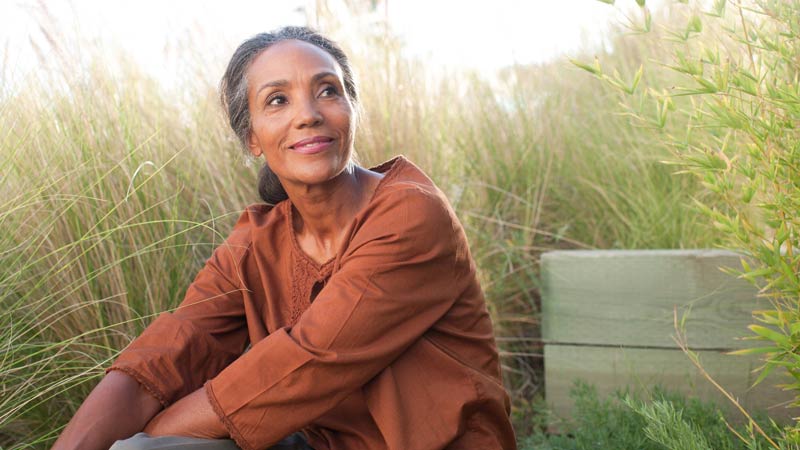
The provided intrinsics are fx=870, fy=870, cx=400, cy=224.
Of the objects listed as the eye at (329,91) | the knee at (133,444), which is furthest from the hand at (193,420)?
the eye at (329,91)

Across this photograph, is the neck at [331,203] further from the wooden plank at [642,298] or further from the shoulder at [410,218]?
the wooden plank at [642,298]

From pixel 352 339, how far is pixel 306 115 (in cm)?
60

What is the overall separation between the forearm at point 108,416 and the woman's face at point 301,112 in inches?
26.5

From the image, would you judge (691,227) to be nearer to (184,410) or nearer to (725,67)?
(725,67)

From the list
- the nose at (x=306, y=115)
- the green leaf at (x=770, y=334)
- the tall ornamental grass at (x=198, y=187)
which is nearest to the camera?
the green leaf at (x=770, y=334)

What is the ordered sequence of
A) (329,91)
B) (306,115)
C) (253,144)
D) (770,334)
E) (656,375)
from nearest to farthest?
(770,334)
(306,115)
(329,91)
(253,144)
(656,375)

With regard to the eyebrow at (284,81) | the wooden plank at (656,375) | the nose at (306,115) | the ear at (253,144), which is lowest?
the wooden plank at (656,375)

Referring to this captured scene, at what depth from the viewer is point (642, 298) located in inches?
126

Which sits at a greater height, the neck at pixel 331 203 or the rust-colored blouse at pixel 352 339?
the neck at pixel 331 203

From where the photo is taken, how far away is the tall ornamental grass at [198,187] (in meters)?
2.52

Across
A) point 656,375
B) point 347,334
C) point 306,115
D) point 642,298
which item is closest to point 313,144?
point 306,115

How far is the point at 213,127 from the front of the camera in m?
3.51

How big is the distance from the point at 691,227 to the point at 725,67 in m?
2.11

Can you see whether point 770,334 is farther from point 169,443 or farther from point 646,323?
point 646,323
